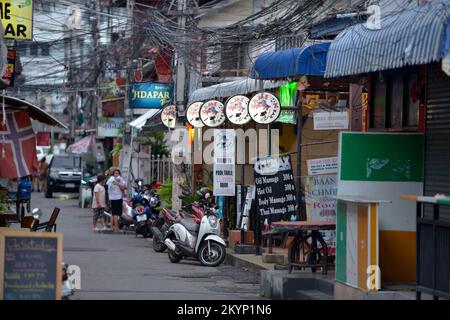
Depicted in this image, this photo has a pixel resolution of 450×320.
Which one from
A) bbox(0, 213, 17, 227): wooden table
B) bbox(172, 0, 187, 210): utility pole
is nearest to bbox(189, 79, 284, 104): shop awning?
bbox(172, 0, 187, 210): utility pole

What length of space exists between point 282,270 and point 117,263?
5.50 m

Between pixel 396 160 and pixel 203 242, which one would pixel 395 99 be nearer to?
pixel 396 160

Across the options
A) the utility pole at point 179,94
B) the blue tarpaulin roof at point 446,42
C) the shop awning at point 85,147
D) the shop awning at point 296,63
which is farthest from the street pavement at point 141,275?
the shop awning at point 85,147

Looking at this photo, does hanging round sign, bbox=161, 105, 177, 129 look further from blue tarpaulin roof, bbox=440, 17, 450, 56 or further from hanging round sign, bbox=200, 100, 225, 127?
blue tarpaulin roof, bbox=440, 17, 450, 56

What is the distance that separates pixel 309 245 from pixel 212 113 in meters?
8.73

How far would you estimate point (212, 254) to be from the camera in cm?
1989

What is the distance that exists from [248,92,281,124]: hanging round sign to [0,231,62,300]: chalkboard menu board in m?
8.05

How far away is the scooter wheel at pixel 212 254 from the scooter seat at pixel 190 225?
1.64 ft

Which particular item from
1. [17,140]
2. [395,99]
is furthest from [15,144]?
[395,99]

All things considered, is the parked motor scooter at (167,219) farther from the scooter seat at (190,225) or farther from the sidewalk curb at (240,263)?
the sidewalk curb at (240,263)

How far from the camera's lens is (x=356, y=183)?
501 inches

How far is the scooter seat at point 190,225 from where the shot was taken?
20.2 metres

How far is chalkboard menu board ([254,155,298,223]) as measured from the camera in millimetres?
18375
